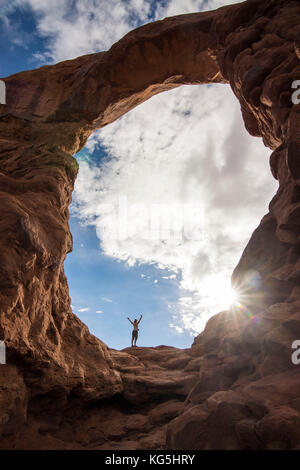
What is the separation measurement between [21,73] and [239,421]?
20.3 metres

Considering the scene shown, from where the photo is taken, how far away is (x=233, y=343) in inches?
283

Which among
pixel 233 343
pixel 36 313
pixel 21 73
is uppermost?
pixel 21 73

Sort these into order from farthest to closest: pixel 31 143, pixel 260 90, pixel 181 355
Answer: pixel 181 355
pixel 31 143
pixel 260 90

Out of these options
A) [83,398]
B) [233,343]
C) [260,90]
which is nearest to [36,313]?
[83,398]

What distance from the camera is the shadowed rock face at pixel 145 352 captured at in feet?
17.9

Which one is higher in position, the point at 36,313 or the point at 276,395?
the point at 36,313

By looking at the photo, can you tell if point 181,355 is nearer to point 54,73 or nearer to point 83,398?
point 83,398

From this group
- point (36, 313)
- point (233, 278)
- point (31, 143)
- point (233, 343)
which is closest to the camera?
point (233, 343)

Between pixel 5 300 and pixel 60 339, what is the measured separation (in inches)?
144

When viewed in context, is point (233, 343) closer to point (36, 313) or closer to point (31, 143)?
point (36, 313)

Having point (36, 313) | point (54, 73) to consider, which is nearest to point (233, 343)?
point (36, 313)

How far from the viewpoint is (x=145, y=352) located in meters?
15.7

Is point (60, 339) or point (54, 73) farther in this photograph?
point (54, 73)

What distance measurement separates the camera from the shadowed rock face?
545cm
